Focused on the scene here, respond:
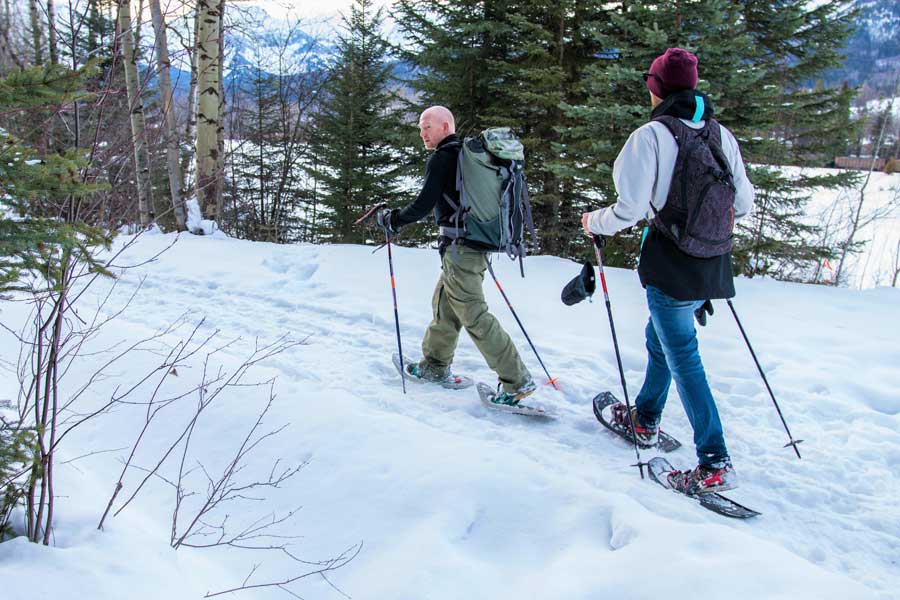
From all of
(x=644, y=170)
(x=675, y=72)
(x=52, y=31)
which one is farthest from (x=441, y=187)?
(x=52, y=31)

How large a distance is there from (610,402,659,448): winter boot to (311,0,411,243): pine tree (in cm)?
1179

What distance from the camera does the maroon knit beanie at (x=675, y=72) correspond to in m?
2.77

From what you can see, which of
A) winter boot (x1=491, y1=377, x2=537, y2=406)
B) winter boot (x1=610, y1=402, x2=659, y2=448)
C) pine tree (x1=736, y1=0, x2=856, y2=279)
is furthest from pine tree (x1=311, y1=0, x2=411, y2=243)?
winter boot (x1=610, y1=402, x2=659, y2=448)

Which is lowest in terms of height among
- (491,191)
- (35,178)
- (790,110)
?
(35,178)

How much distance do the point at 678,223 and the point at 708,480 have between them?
1.38 metres

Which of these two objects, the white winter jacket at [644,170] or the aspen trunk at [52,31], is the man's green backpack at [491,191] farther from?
the aspen trunk at [52,31]

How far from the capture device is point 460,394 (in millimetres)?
4199

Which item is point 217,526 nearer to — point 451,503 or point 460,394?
point 451,503

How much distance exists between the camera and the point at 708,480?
9.55 ft

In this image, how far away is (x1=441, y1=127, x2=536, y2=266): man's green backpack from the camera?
372 cm

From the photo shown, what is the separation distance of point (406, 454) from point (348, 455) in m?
0.33

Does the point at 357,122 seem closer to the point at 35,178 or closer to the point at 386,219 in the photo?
the point at 386,219

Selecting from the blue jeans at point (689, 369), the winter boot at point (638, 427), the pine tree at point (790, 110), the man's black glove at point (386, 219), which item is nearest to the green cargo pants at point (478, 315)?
the man's black glove at point (386, 219)

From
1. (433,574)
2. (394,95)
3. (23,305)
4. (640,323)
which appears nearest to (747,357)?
(640,323)
